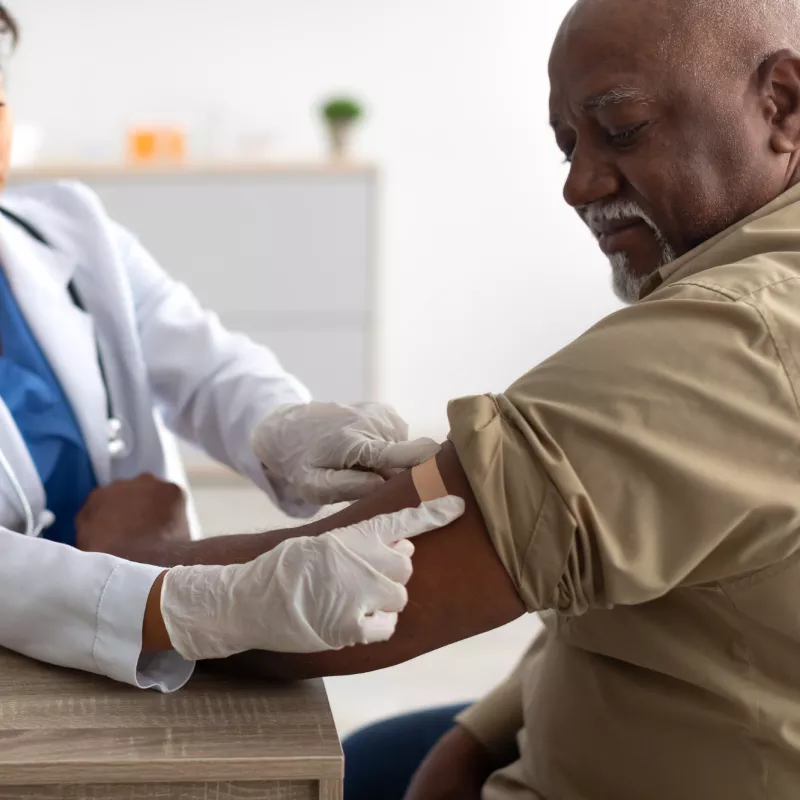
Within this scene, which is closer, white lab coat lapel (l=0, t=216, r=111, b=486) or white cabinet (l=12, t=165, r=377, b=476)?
white lab coat lapel (l=0, t=216, r=111, b=486)

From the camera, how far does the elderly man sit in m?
0.83

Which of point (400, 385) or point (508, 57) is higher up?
point (508, 57)

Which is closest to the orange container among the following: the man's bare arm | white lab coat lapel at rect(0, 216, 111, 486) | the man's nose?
white lab coat lapel at rect(0, 216, 111, 486)

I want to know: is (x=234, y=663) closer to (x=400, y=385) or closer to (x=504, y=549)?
(x=504, y=549)

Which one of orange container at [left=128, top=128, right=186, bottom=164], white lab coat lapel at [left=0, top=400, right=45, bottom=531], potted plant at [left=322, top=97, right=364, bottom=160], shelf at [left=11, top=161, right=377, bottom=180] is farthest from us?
orange container at [left=128, top=128, right=186, bottom=164]

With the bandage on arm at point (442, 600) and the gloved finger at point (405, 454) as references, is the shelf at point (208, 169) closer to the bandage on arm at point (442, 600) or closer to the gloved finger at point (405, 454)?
the gloved finger at point (405, 454)

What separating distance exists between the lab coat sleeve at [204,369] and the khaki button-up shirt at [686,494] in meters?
0.68

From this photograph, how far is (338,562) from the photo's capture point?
2.81 ft

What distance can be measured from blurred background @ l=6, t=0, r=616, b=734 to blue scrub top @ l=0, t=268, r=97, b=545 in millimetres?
3088

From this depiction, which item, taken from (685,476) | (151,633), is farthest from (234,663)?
(685,476)

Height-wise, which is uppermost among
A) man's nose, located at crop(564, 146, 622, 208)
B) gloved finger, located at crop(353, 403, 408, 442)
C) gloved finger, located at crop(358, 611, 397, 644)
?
man's nose, located at crop(564, 146, 622, 208)

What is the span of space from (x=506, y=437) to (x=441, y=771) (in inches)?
24.0

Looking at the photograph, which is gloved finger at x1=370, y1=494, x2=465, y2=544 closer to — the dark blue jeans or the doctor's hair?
the dark blue jeans

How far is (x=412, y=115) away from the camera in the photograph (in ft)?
16.8
